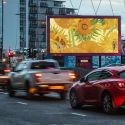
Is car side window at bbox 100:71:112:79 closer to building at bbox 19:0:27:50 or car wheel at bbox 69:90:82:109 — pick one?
car wheel at bbox 69:90:82:109

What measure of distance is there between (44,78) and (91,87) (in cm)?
646

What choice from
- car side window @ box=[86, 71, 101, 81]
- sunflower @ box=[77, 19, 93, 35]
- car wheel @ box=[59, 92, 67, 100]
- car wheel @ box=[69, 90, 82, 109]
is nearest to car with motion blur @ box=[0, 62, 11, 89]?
car wheel @ box=[59, 92, 67, 100]

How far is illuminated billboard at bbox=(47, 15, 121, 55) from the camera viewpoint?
73.4m

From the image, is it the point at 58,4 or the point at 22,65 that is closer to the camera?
the point at 22,65

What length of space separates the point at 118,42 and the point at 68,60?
6.53 meters

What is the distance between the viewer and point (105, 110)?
59.4 feet

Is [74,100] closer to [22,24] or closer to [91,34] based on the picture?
[91,34]

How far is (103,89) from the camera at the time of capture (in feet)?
59.1

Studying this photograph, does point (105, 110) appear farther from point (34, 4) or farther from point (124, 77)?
point (34, 4)

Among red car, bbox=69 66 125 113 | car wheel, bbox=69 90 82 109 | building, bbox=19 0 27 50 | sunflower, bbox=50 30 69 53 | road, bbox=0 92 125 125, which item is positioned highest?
building, bbox=19 0 27 50

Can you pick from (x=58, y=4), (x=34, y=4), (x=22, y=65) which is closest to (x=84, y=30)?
(x=22, y=65)

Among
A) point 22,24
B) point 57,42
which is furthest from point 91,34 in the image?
point 22,24

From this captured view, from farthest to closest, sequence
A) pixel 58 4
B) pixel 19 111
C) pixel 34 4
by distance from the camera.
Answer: pixel 58 4
pixel 34 4
pixel 19 111

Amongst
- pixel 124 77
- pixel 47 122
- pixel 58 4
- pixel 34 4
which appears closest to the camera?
pixel 47 122
